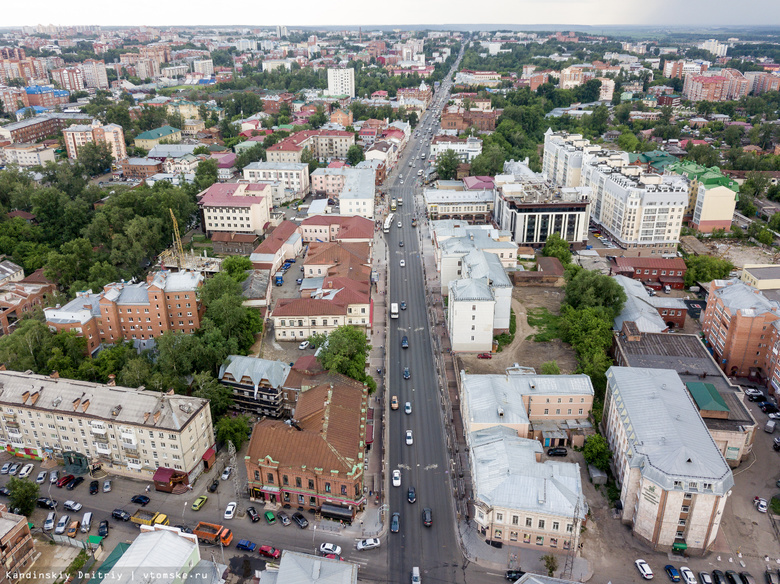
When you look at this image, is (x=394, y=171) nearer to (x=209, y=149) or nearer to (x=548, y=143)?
(x=548, y=143)

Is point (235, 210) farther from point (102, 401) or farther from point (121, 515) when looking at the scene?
point (121, 515)

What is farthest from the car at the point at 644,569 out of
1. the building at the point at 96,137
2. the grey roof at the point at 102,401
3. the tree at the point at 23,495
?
the building at the point at 96,137

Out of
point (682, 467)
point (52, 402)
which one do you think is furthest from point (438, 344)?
point (52, 402)

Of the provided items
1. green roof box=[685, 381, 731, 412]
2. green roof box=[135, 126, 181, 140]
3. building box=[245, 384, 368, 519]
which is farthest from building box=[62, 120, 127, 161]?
green roof box=[685, 381, 731, 412]

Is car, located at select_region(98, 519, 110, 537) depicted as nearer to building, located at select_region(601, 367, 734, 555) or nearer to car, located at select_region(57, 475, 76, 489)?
car, located at select_region(57, 475, 76, 489)

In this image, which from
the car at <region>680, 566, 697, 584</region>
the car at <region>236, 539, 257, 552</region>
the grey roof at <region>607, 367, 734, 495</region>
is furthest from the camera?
the car at <region>236, 539, 257, 552</region>
